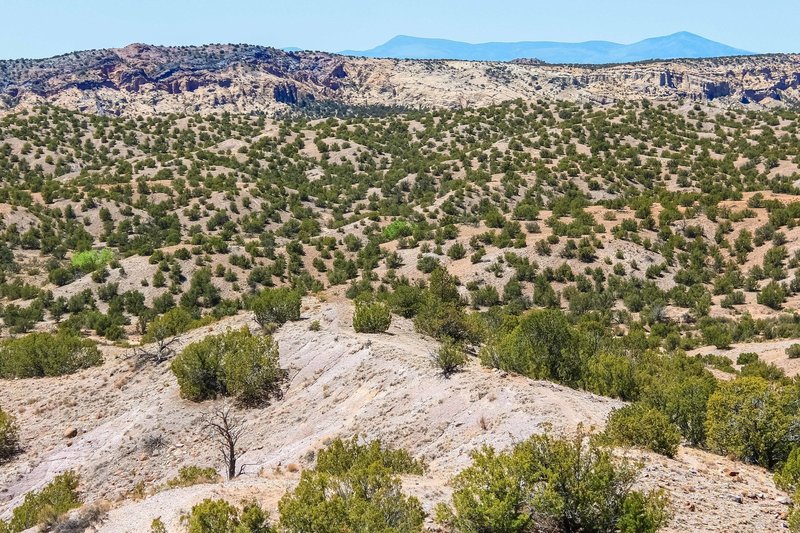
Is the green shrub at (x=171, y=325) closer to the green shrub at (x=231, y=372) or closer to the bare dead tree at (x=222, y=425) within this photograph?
the green shrub at (x=231, y=372)

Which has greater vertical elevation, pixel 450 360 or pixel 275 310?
pixel 450 360

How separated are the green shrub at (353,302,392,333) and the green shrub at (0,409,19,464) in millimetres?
11059

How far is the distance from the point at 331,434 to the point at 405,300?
34.2 feet

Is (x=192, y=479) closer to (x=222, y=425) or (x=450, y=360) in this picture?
(x=222, y=425)

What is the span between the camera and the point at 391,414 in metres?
16.0

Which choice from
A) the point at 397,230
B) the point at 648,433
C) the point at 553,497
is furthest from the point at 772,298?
the point at 553,497

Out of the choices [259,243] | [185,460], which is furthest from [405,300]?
[259,243]

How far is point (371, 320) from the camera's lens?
21.4 m

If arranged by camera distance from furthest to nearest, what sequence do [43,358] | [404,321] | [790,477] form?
[404,321]
[43,358]
[790,477]

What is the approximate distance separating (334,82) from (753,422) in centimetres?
18660

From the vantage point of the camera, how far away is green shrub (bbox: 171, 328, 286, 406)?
62.2ft

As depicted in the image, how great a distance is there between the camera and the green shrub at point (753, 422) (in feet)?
39.4

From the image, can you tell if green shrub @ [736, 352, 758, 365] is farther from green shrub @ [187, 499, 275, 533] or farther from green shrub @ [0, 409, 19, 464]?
green shrub @ [0, 409, 19, 464]

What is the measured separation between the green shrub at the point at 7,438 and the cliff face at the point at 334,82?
473ft
